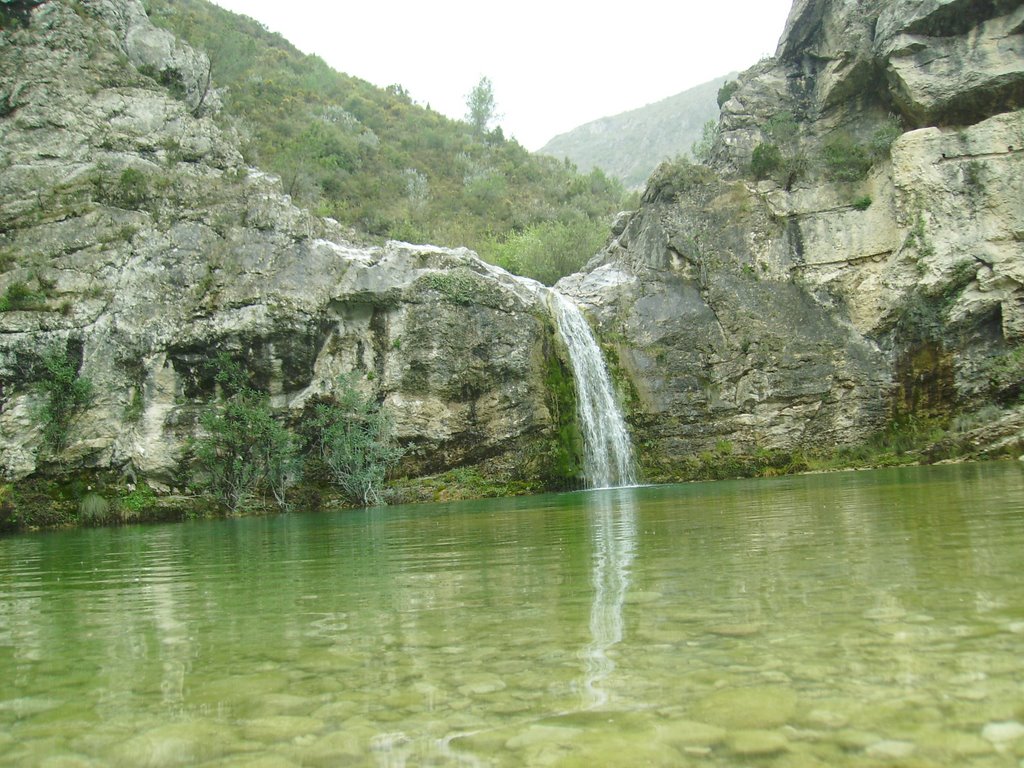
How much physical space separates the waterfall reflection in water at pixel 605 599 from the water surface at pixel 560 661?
0.6 inches

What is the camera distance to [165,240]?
2014 cm

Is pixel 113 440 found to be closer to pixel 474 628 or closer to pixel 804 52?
pixel 474 628

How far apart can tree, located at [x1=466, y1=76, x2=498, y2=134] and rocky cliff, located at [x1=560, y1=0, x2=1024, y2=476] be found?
1287 inches

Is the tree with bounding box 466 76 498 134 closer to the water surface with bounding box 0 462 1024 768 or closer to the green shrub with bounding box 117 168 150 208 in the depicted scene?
the green shrub with bounding box 117 168 150 208

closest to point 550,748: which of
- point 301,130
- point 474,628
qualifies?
point 474,628

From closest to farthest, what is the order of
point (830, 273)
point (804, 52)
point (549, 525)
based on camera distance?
point (549, 525)
point (830, 273)
point (804, 52)

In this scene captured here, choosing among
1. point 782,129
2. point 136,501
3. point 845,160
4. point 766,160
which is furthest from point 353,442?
point 782,129

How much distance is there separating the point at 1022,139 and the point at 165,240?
24.1m

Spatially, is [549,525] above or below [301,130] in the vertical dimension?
below

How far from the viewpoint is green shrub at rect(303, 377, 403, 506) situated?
18.7m

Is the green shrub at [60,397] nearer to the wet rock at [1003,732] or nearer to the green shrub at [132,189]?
the green shrub at [132,189]

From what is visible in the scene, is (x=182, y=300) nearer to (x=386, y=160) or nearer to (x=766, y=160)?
(x=766, y=160)

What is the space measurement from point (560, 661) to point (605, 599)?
3.36 feet

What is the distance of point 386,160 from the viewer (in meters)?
42.6
